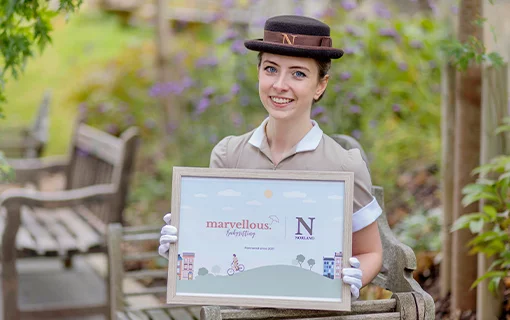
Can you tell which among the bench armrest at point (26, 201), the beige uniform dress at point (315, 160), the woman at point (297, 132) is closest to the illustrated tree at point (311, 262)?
the woman at point (297, 132)

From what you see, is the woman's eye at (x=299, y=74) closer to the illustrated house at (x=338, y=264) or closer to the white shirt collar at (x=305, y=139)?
the white shirt collar at (x=305, y=139)

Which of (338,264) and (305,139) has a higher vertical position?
(305,139)

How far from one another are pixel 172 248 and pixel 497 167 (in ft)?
5.02

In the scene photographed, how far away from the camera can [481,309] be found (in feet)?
11.4

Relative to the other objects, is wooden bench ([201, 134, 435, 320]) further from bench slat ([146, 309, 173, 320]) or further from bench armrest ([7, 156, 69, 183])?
bench armrest ([7, 156, 69, 183])

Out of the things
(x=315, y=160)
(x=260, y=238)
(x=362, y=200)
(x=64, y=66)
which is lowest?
(x=260, y=238)

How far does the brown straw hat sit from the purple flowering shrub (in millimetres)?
2357

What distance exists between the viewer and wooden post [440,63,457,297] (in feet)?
12.9

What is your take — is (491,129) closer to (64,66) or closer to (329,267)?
(329,267)

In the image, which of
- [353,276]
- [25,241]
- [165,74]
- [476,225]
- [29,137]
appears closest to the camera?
[353,276]

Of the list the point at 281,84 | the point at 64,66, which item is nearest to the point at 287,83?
the point at 281,84

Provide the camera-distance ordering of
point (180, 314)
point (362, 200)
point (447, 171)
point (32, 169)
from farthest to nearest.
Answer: point (32, 169)
point (447, 171)
point (180, 314)
point (362, 200)

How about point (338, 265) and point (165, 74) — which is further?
point (165, 74)

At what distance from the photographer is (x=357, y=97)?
5.32 meters
